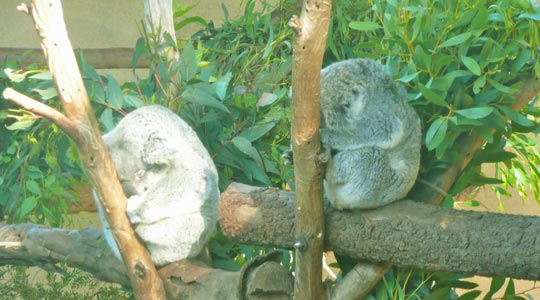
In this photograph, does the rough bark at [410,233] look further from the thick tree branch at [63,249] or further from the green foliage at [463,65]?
the thick tree branch at [63,249]

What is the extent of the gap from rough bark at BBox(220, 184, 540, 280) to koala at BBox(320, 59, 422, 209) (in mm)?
95

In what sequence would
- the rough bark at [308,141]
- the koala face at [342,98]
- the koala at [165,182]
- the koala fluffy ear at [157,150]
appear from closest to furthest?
the rough bark at [308,141], the koala face at [342,98], the koala at [165,182], the koala fluffy ear at [157,150]

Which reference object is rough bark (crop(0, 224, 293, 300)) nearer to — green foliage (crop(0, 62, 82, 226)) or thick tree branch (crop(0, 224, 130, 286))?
thick tree branch (crop(0, 224, 130, 286))

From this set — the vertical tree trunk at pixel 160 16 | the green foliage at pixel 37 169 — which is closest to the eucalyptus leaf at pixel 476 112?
the vertical tree trunk at pixel 160 16

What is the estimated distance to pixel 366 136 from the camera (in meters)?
3.03

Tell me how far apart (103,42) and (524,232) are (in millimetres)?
5630

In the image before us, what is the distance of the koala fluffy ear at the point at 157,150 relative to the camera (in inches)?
143

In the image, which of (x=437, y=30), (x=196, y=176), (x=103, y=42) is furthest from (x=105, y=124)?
(x=103, y=42)

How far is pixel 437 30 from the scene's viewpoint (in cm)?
322

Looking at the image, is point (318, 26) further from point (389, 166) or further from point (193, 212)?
point (193, 212)

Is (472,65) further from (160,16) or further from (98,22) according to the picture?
(98,22)

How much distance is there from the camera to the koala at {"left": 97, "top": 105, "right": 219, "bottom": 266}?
3.51 metres

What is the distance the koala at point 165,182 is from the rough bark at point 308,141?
0.82 meters

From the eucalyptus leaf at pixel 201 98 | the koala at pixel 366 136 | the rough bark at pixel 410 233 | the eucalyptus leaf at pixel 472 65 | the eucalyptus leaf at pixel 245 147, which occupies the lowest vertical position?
the eucalyptus leaf at pixel 245 147
